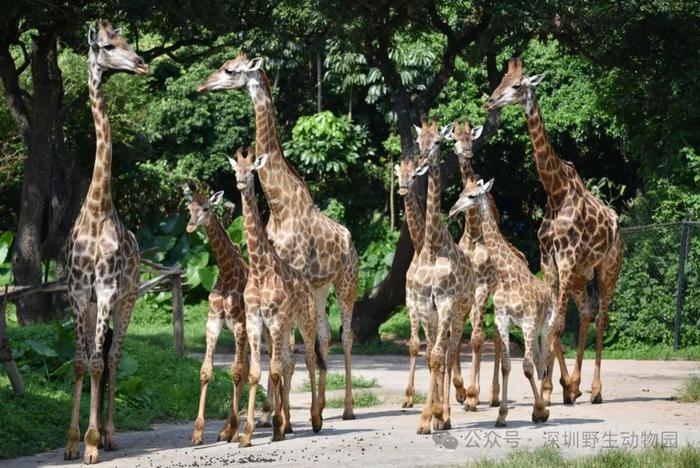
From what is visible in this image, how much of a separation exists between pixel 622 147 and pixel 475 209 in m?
13.1

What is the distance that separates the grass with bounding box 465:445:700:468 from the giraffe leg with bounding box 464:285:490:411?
3.53 m

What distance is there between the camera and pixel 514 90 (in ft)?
44.3

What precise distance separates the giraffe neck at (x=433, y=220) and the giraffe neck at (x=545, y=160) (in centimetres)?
216

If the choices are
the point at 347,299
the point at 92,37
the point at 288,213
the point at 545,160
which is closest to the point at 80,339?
the point at 92,37

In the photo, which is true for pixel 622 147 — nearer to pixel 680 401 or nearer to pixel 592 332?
pixel 592 332

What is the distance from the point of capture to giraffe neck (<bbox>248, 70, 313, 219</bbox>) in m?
12.9

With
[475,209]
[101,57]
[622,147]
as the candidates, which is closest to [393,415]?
[475,209]

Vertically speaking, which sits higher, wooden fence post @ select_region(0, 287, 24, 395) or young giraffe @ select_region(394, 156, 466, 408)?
young giraffe @ select_region(394, 156, 466, 408)

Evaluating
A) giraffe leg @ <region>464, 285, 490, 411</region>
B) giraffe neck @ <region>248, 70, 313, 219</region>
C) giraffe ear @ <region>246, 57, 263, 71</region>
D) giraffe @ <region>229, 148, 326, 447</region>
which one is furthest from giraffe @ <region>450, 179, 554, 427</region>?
giraffe ear @ <region>246, 57, 263, 71</region>

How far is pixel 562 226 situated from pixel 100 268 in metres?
5.28

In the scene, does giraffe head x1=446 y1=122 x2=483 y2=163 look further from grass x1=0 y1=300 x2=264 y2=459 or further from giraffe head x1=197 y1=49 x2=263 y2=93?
grass x1=0 y1=300 x2=264 y2=459

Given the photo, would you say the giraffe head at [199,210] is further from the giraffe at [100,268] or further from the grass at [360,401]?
the grass at [360,401]

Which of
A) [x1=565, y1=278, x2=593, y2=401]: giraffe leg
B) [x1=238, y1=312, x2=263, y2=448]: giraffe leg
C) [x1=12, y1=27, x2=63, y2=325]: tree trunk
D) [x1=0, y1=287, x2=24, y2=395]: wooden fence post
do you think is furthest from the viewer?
[x1=12, y1=27, x2=63, y2=325]: tree trunk

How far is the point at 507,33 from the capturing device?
19.6 metres
